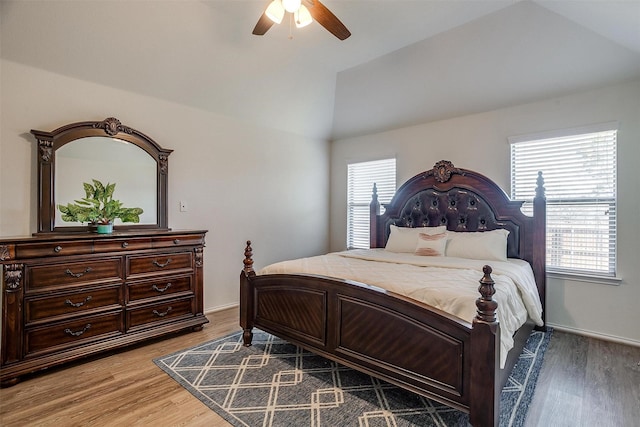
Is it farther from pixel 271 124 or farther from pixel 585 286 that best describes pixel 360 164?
pixel 585 286

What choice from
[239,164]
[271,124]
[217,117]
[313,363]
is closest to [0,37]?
[217,117]

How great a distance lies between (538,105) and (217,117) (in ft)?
12.2

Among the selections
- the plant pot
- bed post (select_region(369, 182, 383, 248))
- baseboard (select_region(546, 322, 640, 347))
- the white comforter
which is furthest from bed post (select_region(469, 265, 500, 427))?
the plant pot

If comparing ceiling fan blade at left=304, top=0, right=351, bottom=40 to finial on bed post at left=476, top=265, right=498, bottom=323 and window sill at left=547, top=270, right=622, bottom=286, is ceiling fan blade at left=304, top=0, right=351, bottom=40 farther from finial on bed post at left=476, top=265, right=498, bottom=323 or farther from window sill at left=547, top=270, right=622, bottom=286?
window sill at left=547, top=270, right=622, bottom=286

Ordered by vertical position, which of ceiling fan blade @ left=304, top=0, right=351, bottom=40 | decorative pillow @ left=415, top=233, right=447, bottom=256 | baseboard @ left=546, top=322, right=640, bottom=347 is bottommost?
baseboard @ left=546, top=322, right=640, bottom=347

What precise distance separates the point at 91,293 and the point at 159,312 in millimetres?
608

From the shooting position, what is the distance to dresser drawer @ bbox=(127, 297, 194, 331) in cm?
283

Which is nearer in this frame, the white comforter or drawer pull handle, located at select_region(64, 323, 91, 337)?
the white comforter

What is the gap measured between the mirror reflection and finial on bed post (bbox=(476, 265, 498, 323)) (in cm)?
318

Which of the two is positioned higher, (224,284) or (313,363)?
(224,284)

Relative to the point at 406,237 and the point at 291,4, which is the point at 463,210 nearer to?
the point at 406,237

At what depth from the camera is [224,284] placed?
4043mm

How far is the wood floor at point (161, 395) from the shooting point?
1871mm

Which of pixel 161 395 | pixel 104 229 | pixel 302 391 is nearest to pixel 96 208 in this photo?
pixel 104 229
